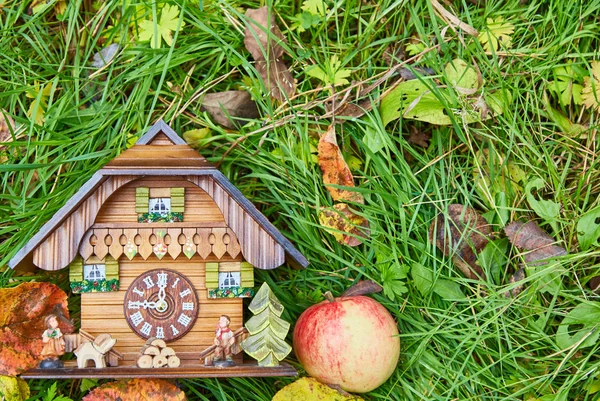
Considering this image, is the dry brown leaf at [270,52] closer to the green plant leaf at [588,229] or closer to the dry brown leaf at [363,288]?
the dry brown leaf at [363,288]

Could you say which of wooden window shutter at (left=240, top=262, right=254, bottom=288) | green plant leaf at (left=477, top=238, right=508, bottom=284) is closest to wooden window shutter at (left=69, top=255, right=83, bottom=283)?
wooden window shutter at (left=240, top=262, right=254, bottom=288)

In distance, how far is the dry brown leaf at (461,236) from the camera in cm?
307

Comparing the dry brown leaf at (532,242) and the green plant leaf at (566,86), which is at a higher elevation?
the green plant leaf at (566,86)

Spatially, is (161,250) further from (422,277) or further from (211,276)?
(422,277)

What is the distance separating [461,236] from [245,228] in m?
1.07

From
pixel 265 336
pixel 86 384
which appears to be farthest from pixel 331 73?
pixel 86 384

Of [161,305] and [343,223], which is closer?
[161,305]

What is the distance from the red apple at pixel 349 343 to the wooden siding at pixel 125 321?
344 mm

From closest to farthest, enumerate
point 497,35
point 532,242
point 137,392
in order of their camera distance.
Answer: point 137,392
point 532,242
point 497,35

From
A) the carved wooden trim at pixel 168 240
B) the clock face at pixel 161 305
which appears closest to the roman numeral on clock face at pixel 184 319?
the clock face at pixel 161 305

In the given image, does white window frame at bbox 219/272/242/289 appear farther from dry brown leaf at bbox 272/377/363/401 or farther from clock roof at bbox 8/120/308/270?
dry brown leaf at bbox 272/377/363/401

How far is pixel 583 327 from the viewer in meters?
3.02

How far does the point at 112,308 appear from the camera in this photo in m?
2.76

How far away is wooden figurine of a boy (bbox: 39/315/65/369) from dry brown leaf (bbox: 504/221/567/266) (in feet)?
6.91
